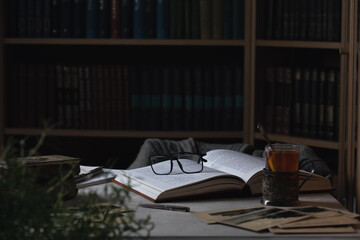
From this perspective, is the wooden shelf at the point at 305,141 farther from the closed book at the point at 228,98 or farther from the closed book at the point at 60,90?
the closed book at the point at 60,90

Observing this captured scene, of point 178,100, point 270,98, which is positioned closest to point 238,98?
point 270,98

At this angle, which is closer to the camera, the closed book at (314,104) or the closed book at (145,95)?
the closed book at (314,104)

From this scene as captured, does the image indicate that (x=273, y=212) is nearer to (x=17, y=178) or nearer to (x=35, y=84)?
(x=17, y=178)

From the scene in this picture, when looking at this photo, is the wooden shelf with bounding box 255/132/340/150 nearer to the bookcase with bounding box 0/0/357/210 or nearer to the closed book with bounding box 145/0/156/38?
the bookcase with bounding box 0/0/357/210

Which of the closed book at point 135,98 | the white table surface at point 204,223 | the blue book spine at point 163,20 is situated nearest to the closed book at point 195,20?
the blue book spine at point 163,20

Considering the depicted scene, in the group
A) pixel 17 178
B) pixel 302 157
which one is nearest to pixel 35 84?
pixel 302 157

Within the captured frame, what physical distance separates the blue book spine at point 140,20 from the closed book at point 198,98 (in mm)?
295

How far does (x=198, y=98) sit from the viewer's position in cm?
285

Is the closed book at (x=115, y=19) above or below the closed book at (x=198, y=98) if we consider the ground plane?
above

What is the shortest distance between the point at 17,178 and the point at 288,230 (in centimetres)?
57

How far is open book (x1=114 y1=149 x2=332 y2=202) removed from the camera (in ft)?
4.50

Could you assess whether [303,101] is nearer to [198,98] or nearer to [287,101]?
[287,101]

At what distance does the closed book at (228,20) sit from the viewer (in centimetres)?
280

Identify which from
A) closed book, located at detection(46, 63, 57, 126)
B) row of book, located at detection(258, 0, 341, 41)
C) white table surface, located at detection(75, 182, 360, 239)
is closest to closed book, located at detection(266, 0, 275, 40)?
row of book, located at detection(258, 0, 341, 41)
